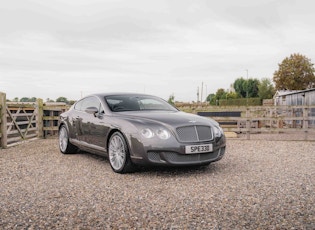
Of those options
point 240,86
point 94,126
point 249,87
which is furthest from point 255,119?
point 240,86

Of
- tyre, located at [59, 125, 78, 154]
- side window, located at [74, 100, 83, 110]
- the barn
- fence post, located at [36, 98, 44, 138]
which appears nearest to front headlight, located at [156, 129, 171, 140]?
side window, located at [74, 100, 83, 110]

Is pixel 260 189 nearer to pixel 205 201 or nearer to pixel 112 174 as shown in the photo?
pixel 205 201

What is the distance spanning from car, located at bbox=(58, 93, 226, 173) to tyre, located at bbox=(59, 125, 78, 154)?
124 centimetres

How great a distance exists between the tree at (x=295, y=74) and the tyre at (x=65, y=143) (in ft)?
175

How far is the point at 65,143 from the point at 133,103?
2.54 m

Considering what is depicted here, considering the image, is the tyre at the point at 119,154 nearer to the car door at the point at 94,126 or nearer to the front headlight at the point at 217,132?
the car door at the point at 94,126

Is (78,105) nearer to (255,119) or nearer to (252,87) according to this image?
(255,119)

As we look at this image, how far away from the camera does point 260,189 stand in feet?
16.1

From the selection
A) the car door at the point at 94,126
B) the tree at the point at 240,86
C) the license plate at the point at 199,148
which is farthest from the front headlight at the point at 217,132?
the tree at the point at 240,86

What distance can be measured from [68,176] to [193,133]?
7.52ft

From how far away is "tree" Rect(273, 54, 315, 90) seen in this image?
56.2 metres

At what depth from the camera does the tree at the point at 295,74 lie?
5625cm

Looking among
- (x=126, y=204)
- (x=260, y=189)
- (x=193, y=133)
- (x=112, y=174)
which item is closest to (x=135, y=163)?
(x=112, y=174)

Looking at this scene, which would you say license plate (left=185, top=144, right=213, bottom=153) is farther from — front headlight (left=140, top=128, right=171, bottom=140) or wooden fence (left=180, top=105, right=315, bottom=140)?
wooden fence (left=180, top=105, right=315, bottom=140)
